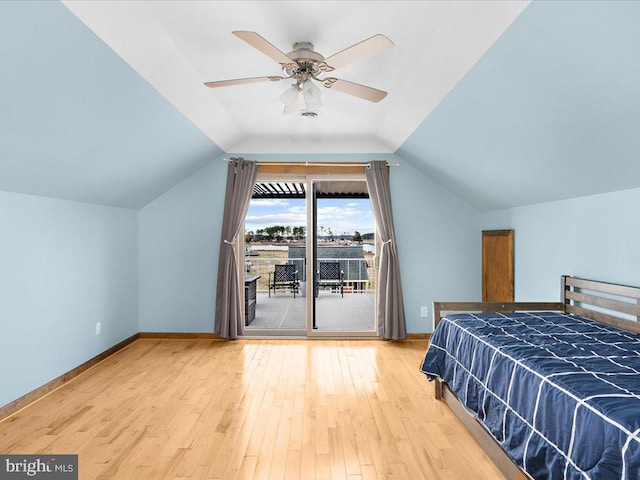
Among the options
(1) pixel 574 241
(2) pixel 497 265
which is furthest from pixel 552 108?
(2) pixel 497 265

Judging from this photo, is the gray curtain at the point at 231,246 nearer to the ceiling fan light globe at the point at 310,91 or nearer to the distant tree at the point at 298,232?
the distant tree at the point at 298,232

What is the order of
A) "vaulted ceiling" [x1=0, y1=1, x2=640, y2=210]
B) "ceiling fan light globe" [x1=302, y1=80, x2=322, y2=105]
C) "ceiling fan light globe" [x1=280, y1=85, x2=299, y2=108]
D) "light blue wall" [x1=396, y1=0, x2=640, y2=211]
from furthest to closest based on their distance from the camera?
"ceiling fan light globe" [x1=280, y1=85, x2=299, y2=108] < "ceiling fan light globe" [x1=302, y1=80, x2=322, y2=105] < "vaulted ceiling" [x1=0, y1=1, x2=640, y2=210] < "light blue wall" [x1=396, y1=0, x2=640, y2=211]

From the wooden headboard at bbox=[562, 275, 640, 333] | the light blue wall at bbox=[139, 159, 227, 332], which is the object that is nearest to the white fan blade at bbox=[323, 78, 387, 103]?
the wooden headboard at bbox=[562, 275, 640, 333]

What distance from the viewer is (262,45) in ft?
6.81

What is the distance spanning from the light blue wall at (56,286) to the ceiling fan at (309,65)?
1862mm

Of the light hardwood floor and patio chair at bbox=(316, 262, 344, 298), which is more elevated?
patio chair at bbox=(316, 262, 344, 298)

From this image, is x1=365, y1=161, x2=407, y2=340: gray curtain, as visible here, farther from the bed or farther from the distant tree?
the bed

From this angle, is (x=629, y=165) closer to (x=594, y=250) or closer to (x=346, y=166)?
(x=594, y=250)

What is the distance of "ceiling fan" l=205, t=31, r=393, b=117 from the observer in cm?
205

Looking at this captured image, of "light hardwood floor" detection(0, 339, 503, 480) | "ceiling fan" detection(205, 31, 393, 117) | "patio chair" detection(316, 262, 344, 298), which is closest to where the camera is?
"ceiling fan" detection(205, 31, 393, 117)

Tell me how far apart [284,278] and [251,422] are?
10.4 ft

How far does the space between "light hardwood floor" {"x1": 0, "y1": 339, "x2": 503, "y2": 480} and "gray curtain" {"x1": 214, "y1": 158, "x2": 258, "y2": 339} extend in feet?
2.20

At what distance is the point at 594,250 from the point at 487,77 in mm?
1612

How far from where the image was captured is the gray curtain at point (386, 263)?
4.70 m
